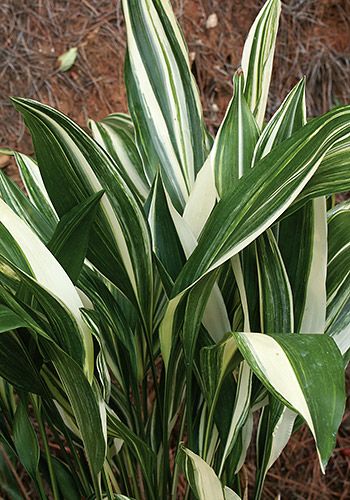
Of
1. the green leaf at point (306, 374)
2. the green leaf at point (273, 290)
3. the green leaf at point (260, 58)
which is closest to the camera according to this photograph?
the green leaf at point (306, 374)

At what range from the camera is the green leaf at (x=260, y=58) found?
2.74ft

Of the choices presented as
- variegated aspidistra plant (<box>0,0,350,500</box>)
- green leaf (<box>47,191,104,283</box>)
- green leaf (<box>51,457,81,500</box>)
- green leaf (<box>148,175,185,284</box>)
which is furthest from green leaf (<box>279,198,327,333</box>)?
green leaf (<box>51,457,81,500</box>)

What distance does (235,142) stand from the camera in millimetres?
759

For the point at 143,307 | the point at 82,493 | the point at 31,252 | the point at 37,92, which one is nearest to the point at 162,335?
the point at 143,307

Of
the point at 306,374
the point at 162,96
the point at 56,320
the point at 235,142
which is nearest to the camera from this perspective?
the point at 306,374

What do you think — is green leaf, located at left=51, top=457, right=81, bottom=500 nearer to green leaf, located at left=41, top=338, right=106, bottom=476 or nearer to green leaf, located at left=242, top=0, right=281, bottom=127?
green leaf, located at left=41, top=338, right=106, bottom=476

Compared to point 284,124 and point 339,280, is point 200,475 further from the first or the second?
point 284,124

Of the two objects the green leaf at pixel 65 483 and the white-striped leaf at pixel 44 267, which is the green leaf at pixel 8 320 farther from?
the green leaf at pixel 65 483

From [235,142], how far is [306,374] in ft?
0.95

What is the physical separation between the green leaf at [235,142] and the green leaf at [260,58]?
82 millimetres

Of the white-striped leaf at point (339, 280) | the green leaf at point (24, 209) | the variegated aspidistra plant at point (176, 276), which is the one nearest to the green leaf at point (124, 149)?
the variegated aspidistra plant at point (176, 276)

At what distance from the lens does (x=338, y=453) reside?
4.74 feet

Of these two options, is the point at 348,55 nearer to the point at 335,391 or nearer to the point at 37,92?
the point at 37,92

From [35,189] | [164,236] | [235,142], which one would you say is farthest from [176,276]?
[35,189]
